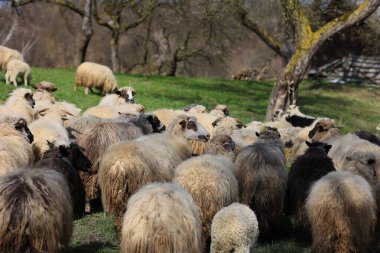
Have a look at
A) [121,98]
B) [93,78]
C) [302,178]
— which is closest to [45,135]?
[302,178]

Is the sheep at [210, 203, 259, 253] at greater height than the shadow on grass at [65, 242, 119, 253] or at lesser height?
greater

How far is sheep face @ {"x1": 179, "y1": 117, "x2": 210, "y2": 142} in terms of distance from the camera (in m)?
9.46

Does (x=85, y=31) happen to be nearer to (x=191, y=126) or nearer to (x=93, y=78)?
(x=93, y=78)

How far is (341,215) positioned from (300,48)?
10771mm

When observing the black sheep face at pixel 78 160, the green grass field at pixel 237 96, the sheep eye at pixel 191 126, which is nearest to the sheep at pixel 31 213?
the black sheep face at pixel 78 160

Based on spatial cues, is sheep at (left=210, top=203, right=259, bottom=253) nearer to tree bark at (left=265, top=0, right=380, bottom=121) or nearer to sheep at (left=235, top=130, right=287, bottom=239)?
sheep at (left=235, top=130, right=287, bottom=239)

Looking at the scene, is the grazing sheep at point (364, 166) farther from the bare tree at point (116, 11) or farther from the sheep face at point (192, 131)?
the bare tree at point (116, 11)

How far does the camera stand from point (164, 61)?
3903 centimetres

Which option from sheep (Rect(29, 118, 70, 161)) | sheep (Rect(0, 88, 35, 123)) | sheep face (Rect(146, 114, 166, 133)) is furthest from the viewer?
sheep (Rect(0, 88, 35, 123))

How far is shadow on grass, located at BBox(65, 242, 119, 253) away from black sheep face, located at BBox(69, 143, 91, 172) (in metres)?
1.22

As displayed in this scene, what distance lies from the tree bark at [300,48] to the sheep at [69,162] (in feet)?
31.8

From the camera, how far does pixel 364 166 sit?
864 cm

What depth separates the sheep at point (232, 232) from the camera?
563 cm

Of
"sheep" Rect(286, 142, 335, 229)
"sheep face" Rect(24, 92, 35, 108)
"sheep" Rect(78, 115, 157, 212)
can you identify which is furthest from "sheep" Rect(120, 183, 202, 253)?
"sheep face" Rect(24, 92, 35, 108)
